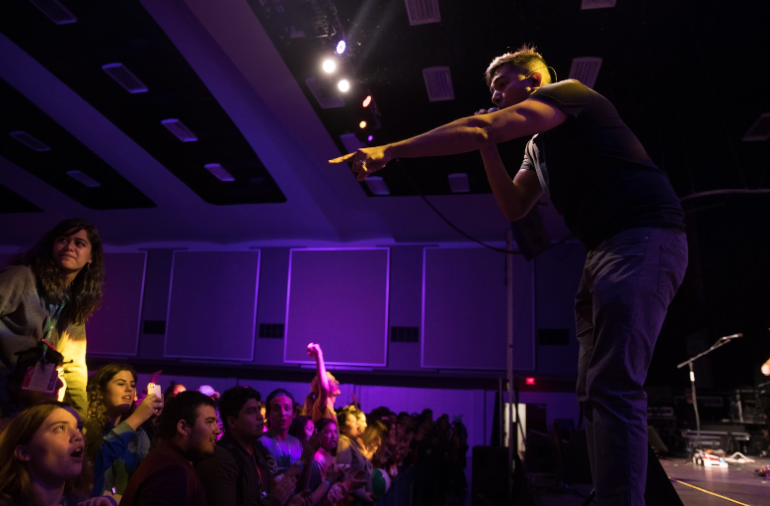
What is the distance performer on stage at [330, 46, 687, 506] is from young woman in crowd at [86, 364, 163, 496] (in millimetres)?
2155

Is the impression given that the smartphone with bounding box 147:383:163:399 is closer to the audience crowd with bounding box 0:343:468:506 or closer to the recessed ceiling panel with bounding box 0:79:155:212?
the audience crowd with bounding box 0:343:468:506

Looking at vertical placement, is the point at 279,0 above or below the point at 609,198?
above

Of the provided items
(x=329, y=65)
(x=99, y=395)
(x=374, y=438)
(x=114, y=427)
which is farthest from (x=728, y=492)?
(x=329, y=65)

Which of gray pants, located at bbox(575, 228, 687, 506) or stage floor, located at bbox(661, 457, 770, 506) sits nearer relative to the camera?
gray pants, located at bbox(575, 228, 687, 506)

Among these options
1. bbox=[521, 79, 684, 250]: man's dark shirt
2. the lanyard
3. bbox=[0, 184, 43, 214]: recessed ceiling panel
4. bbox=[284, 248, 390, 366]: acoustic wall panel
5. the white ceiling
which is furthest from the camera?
bbox=[0, 184, 43, 214]: recessed ceiling panel

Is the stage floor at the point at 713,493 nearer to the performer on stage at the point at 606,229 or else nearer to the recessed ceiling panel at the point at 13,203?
the performer on stage at the point at 606,229

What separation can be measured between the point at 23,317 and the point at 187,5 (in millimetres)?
6086

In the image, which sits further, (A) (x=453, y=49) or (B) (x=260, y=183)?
(B) (x=260, y=183)

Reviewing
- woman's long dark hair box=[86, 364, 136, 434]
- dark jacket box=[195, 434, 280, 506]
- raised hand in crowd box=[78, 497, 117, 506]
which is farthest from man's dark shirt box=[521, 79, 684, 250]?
woman's long dark hair box=[86, 364, 136, 434]

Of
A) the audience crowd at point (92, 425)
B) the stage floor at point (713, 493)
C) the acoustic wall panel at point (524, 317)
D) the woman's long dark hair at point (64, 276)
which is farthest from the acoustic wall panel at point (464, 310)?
the woman's long dark hair at point (64, 276)

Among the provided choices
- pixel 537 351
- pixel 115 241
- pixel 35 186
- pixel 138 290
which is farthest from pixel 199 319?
pixel 537 351

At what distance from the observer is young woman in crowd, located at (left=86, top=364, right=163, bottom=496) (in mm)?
2865

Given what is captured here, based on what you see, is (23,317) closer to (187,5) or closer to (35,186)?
(187,5)

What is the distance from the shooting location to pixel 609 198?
1.55 m
